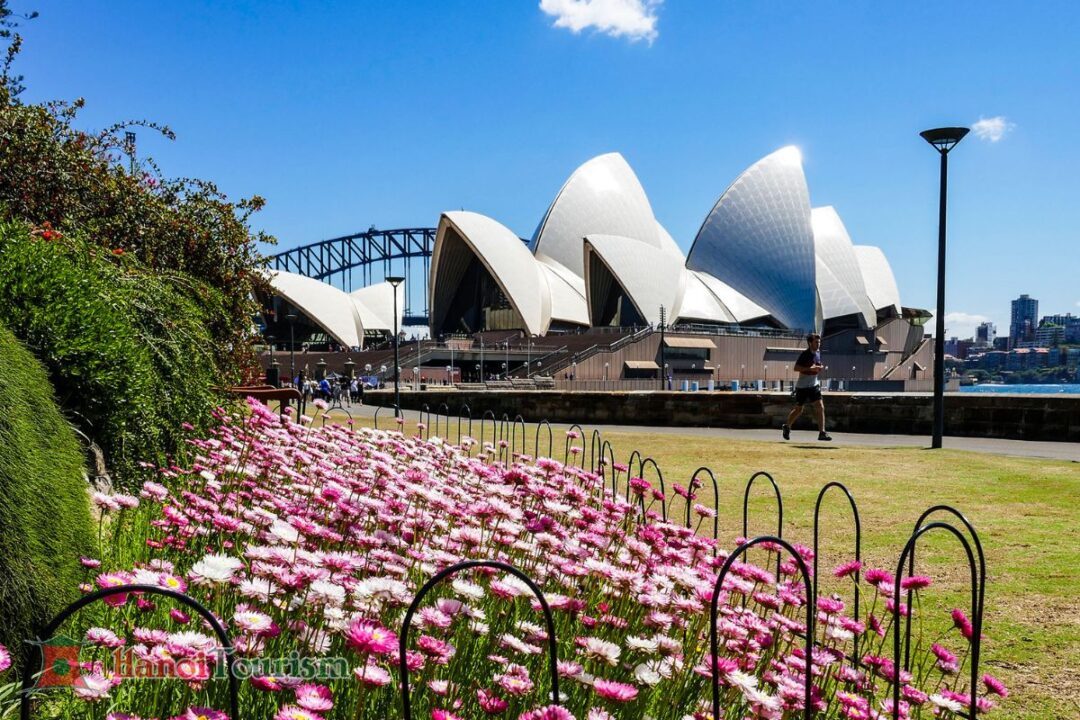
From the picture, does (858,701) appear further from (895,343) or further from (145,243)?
(895,343)

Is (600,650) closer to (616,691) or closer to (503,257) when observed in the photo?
(616,691)

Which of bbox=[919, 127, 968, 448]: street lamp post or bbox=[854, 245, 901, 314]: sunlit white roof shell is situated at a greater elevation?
bbox=[854, 245, 901, 314]: sunlit white roof shell

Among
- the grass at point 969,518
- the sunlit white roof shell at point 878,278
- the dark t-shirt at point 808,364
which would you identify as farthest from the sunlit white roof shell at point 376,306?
the grass at point 969,518

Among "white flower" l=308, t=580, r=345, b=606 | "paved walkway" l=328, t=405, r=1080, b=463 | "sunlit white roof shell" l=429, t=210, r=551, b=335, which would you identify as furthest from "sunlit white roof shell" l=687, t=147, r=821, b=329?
"white flower" l=308, t=580, r=345, b=606

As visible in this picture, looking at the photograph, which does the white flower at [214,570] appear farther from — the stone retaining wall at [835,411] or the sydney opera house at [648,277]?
the sydney opera house at [648,277]

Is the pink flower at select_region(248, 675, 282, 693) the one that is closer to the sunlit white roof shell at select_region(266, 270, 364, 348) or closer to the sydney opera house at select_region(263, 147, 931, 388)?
the sydney opera house at select_region(263, 147, 931, 388)

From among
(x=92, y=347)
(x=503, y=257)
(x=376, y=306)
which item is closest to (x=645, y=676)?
(x=92, y=347)

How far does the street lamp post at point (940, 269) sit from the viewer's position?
958 centimetres

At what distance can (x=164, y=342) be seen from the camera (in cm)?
493

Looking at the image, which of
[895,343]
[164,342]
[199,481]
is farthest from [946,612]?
[895,343]

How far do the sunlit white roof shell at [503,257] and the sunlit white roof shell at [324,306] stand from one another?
11.4 meters

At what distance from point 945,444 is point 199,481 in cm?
963

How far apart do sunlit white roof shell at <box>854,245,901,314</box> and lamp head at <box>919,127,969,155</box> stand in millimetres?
70081

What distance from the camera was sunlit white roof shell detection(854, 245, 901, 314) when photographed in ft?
249
